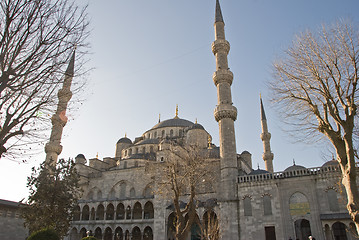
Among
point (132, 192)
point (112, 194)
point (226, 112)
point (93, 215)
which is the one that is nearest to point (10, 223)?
point (93, 215)

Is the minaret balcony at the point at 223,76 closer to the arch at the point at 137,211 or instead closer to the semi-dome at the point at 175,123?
the arch at the point at 137,211

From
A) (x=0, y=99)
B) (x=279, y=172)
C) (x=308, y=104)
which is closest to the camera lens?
(x=0, y=99)

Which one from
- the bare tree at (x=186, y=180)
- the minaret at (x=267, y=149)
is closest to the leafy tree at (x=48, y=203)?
the bare tree at (x=186, y=180)

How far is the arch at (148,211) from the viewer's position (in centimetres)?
2703

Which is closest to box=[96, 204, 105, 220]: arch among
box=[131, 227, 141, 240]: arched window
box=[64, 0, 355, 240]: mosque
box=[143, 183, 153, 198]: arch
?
box=[64, 0, 355, 240]: mosque

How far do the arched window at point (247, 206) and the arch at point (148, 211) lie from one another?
1031cm

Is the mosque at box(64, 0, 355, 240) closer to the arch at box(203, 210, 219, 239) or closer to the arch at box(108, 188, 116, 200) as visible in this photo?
the arch at box(108, 188, 116, 200)

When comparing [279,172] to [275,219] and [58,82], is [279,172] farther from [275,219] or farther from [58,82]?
[58,82]

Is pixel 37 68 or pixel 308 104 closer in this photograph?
pixel 37 68

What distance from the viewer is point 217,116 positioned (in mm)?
23625

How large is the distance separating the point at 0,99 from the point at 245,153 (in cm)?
3046

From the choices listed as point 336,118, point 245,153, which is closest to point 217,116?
point 245,153

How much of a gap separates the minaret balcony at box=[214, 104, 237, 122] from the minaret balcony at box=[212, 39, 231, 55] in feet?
19.2

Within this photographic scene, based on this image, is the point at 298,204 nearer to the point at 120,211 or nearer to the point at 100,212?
the point at 120,211
